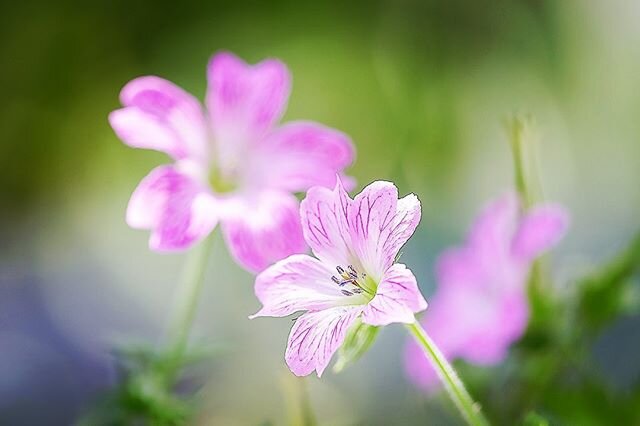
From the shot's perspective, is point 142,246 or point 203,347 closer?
point 203,347

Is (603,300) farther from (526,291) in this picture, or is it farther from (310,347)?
(310,347)

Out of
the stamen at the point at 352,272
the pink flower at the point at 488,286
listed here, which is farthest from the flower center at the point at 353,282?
the pink flower at the point at 488,286

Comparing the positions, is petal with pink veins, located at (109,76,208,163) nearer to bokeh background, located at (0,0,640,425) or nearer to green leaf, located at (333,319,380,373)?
green leaf, located at (333,319,380,373)

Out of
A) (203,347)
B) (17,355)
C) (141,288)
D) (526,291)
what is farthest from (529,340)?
(141,288)

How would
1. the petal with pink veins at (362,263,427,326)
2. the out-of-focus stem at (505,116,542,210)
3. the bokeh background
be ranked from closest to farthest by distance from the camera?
1. the petal with pink veins at (362,263,427,326)
2. the out-of-focus stem at (505,116,542,210)
3. the bokeh background

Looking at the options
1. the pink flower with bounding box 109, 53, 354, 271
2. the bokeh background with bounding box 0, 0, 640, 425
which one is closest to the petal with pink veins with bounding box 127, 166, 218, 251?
the pink flower with bounding box 109, 53, 354, 271
